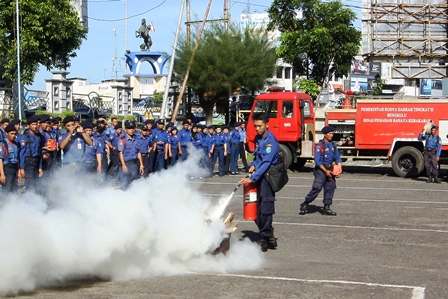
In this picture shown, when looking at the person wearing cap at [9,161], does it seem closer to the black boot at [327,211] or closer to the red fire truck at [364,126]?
the black boot at [327,211]

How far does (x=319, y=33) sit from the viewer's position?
118 ft

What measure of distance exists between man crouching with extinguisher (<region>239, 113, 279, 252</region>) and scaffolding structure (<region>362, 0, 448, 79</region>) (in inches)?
922

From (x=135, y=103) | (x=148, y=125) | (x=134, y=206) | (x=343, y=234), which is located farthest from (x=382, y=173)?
(x=135, y=103)

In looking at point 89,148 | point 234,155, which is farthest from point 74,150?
point 234,155

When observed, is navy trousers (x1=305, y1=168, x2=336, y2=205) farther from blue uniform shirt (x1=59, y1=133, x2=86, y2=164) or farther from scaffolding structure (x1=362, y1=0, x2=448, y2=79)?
scaffolding structure (x1=362, y1=0, x2=448, y2=79)

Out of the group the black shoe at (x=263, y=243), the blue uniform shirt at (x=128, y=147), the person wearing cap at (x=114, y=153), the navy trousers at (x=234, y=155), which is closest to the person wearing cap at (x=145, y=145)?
the person wearing cap at (x=114, y=153)

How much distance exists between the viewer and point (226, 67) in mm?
41062

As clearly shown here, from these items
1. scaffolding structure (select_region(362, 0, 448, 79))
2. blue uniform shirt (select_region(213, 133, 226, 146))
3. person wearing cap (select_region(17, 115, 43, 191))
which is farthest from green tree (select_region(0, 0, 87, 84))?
person wearing cap (select_region(17, 115, 43, 191))

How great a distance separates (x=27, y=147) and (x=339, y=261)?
22.7 feet

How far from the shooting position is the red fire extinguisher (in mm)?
8664

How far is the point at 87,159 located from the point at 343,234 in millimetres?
4929

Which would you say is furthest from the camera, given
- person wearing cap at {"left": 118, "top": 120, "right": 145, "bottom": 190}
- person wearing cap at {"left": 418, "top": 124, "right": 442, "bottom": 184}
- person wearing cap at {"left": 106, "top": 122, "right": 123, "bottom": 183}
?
person wearing cap at {"left": 418, "top": 124, "right": 442, "bottom": 184}

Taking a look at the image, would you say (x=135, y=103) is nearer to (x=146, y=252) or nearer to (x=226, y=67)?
(x=226, y=67)

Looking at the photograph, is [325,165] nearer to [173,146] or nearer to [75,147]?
[75,147]
